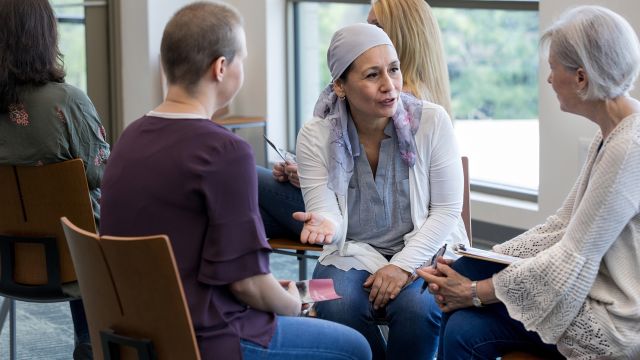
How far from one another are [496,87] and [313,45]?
1553mm

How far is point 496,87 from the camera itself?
5.23 m

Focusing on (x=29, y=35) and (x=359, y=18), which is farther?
(x=359, y=18)

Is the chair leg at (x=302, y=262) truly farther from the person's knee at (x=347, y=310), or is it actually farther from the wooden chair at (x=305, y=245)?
the person's knee at (x=347, y=310)

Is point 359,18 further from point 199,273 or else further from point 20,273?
point 199,273

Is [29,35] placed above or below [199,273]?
above

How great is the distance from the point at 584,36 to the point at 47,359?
250 cm

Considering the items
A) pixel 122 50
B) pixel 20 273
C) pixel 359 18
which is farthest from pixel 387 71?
pixel 122 50

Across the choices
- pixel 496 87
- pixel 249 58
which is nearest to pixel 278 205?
pixel 496 87

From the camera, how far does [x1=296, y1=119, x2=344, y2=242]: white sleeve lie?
2.86 metres

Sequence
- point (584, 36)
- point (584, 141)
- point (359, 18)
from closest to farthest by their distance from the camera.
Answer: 1. point (584, 36)
2. point (584, 141)
3. point (359, 18)

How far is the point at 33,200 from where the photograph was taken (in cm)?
285

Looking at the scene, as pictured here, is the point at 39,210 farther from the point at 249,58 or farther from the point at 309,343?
the point at 249,58

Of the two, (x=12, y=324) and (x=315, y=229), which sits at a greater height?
(x=315, y=229)

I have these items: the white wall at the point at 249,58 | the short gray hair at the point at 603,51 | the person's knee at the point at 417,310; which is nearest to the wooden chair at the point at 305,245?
the person's knee at the point at 417,310
